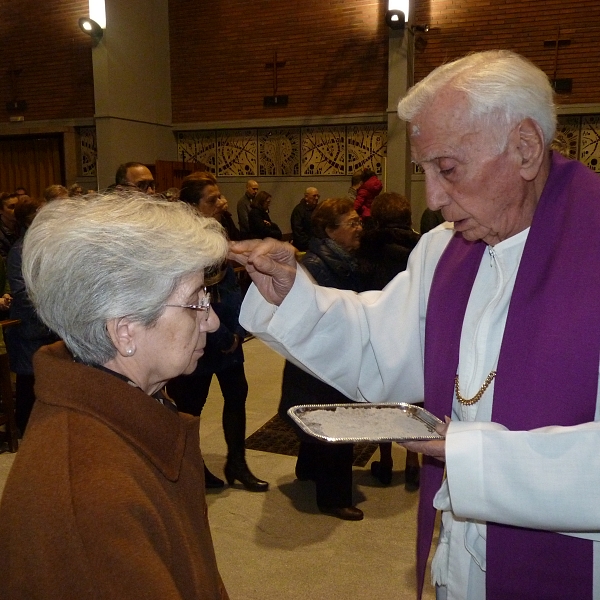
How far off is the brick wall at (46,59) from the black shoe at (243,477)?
9.21m

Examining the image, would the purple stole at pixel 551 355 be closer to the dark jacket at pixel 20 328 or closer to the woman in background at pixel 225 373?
the woman in background at pixel 225 373

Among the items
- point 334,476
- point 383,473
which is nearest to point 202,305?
point 334,476

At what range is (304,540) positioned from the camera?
3340 millimetres

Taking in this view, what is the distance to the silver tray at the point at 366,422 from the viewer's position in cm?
146

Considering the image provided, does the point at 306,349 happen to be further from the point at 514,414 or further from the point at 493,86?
the point at 493,86

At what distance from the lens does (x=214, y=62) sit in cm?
1140

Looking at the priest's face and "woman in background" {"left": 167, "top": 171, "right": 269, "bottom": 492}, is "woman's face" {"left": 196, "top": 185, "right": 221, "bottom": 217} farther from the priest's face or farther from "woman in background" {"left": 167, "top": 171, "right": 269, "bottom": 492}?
the priest's face

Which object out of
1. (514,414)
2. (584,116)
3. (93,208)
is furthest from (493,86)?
(584,116)

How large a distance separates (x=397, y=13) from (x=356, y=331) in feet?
28.8

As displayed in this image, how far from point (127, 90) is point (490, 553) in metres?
10.9

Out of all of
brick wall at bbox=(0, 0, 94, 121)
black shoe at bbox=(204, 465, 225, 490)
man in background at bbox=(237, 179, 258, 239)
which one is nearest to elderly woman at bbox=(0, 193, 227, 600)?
black shoe at bbox=(204, 465, 225, 490)

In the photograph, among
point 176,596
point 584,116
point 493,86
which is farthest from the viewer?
point 584,116

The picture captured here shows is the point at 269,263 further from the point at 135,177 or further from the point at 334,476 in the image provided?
the point at 135,177

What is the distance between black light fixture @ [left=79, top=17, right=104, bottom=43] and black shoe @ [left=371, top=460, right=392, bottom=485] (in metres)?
9.13
